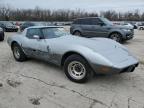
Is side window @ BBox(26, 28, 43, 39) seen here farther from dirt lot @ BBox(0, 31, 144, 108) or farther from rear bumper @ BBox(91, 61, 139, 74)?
rear bumper @ BBox(91, 61, 139, 74)

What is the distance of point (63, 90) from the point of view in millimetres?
4320

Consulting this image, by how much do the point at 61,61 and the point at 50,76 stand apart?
56cm

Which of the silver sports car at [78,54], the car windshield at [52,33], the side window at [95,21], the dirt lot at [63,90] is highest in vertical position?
the side window at [95,21]

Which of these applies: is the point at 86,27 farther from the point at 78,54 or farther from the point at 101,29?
the point at 78,54

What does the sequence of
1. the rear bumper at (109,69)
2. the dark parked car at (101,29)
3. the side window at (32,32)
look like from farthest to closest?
1. the dark parked car at (101,29)
2. the side window at (32,32)
3. the rear bumper at (109,69)

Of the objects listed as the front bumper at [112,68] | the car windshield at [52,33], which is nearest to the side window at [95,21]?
the car windshield at [52,33]

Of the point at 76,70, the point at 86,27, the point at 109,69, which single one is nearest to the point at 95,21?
the point at 86,27

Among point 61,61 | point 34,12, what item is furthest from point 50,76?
point 34,12

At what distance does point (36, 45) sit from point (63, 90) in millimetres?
1964

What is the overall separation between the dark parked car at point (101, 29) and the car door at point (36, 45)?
21.4ft

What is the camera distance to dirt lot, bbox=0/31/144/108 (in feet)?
12.3

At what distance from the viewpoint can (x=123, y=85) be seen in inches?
181

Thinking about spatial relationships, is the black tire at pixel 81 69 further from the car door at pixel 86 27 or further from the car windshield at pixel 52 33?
the car door at pixel 86 27

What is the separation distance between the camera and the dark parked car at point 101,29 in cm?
1161
